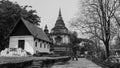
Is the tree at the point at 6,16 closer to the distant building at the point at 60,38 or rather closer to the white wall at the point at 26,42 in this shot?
the white wall at the point at 26,42

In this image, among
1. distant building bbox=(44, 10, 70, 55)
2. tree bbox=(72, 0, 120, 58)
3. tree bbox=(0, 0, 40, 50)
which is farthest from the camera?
distant building bbox=(44, 10, 70, 55)

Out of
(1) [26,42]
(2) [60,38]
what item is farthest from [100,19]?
(2) [60,38]

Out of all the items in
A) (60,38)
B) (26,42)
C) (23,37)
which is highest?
(23,37)

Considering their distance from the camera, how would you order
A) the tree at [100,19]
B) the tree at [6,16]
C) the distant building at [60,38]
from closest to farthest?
1. the tree at [100,19]
2. the tree at [6,16]
3. the distant building at [60,38]

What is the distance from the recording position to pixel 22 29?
29.5 meters

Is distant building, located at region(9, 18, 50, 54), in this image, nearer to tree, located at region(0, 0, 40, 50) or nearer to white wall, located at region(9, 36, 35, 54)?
white wall, located at region(9, 36, 35, 54)

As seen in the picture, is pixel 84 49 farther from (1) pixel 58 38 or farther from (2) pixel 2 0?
(2) pixel 2 0

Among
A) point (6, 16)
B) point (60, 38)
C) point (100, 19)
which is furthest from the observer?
point (60, 38)

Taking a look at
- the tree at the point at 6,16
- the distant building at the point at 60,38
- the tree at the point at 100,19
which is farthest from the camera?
the distant building at the point at 60,38

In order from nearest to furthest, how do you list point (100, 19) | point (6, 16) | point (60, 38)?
point (100, 19)
point (6, 16)
point (60, 38)

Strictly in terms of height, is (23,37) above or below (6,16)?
below

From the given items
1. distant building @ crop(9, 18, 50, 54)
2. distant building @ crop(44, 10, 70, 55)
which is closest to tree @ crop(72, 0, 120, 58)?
distant building @ crop(9, 18, 50, 54)

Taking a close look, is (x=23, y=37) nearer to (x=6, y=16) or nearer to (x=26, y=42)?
(x=26, y=42)

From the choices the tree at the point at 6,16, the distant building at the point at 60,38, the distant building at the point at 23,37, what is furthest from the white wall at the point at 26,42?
the distant building at the point at 60,38
